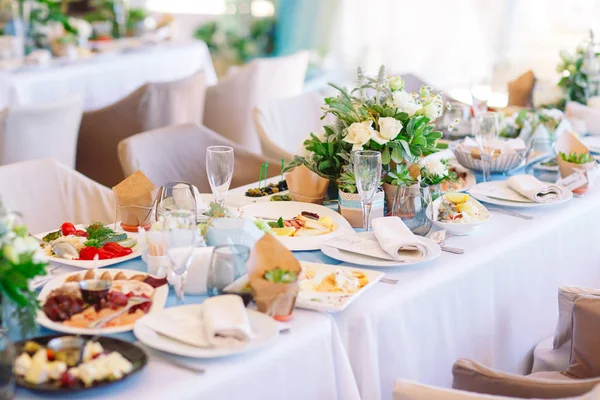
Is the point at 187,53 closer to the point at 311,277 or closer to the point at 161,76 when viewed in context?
the point at 161,76

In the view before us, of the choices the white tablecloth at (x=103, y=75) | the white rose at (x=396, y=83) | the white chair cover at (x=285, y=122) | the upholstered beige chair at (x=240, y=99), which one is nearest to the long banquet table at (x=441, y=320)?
the white rose at (x=396, y=83)

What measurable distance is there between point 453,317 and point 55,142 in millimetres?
2437

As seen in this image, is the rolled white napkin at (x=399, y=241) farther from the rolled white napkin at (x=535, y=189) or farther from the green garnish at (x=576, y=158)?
the green garnish at (x=576, y=158)

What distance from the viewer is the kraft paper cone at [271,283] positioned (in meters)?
1.40

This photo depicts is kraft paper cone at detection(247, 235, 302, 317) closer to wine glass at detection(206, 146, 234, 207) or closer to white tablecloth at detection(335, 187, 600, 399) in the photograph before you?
white tablecloth at detection(335, 187, 600, 399)

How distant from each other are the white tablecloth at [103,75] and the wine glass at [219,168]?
2451 millimetres

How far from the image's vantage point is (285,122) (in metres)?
3.56

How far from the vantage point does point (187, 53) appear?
575cm

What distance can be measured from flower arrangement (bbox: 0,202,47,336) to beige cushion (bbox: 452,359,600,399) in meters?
0.75

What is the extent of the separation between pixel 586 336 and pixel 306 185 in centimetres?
88

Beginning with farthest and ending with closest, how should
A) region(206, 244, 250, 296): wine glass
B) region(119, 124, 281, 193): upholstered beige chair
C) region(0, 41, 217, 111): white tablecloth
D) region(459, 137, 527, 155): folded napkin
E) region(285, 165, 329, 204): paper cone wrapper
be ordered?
region(0, 41, 217, 111): white tablecloth
region(119, 124, 281, 193): upholstered beige chair
region(459, 137, 527, 155): folded napkin
region(285, 165, 329, 204): paper cone wrapper
region(206, 244, 250, 296): wine glass

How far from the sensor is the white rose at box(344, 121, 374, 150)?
2002 millimetres

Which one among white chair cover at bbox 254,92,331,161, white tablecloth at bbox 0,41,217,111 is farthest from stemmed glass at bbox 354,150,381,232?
white tablecloth at bbox 0,41,217,111

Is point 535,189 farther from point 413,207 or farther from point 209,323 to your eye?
point 209,323
